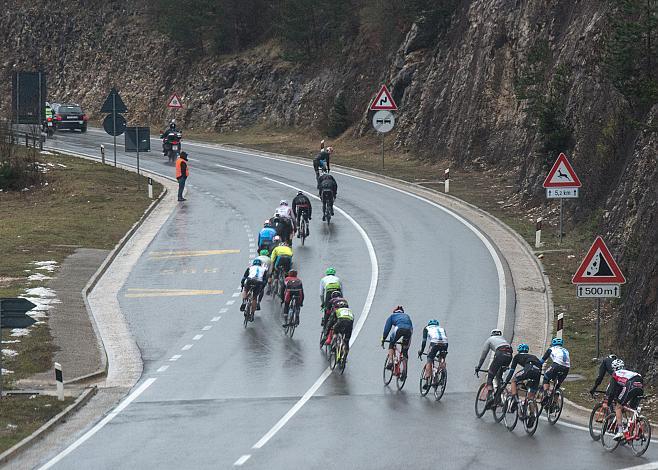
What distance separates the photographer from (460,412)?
62.0 feet

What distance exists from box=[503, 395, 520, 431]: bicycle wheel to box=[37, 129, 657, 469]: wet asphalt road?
0.64 ft

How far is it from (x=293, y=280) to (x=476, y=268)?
7950mm

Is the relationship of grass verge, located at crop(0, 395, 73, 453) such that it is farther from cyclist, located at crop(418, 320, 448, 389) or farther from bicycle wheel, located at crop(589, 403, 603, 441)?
bicycle wheel, located at crop(589, 403, 603, 441)

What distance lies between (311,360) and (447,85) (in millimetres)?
33529

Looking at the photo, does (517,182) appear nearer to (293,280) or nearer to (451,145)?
(451,145)

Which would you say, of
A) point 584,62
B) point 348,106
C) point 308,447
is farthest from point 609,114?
point 348,106

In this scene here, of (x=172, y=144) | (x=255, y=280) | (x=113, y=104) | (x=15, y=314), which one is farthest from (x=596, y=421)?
(x=172, y=144)

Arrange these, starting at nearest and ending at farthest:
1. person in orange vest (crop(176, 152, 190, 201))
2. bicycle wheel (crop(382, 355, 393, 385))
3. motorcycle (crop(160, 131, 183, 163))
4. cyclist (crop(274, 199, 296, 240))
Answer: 1. bicycle wheel (crop(382, 355, 393, 385))
2. cyclist (crop(274, 199, 296, 240))
3. person in orange vest (crop(176, 152, 190, 201))
4. motorcycle (crop(160, 131, 183, 163))

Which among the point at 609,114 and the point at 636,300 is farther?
the point at 609,114

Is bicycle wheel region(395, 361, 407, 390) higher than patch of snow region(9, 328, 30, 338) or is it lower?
higher

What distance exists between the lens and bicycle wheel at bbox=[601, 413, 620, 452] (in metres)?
16.5

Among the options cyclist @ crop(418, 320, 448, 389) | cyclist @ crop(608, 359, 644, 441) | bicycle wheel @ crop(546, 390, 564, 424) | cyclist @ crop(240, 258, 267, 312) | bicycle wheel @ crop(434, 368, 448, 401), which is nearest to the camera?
cyclist @ crop(608, 359, 644, 441)

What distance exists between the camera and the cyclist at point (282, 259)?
2672cm

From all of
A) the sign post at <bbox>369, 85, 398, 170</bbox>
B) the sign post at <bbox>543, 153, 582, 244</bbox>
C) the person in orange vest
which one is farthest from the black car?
the sign post at <bbox>543, 153, 582, 244</bbox>
